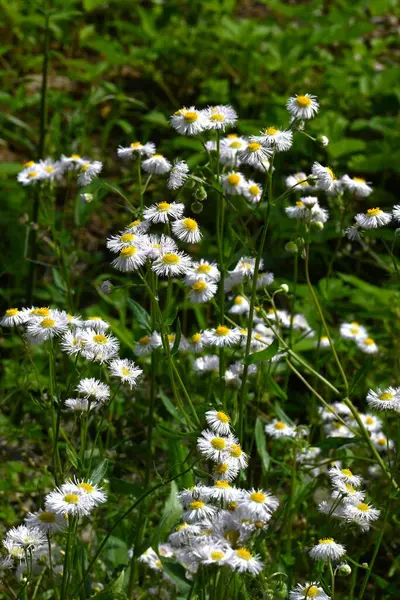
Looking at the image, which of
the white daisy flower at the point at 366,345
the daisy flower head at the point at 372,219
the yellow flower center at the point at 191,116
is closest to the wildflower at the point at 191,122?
the yellow flower center at the point at 191,116

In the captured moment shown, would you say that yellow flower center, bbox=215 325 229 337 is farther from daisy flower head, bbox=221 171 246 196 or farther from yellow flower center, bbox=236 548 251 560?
yellow flower center, bbox=236 548 251 560

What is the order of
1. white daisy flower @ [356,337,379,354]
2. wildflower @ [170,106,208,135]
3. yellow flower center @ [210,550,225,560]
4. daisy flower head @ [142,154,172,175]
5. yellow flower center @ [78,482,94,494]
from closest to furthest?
1. yellow flower center @ [210,550,225,560]
2. yellow flower center @ [78,482,94,494]
3. wildflower @ [170,106,208,135]
4. daisy flower head @ [142,154,172,175]
5. white daisy flower @ [356,337,379,354]

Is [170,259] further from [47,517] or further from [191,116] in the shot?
[47,517]

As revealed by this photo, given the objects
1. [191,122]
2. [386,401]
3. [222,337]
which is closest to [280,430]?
[222,337]

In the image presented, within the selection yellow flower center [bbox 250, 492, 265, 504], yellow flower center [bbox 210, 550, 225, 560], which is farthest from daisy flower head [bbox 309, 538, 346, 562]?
yellow flower center [bbox 210, 550, 225, 560]

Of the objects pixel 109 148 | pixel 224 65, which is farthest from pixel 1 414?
pixel 224 65

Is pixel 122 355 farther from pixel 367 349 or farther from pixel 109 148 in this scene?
pixel 109 148
